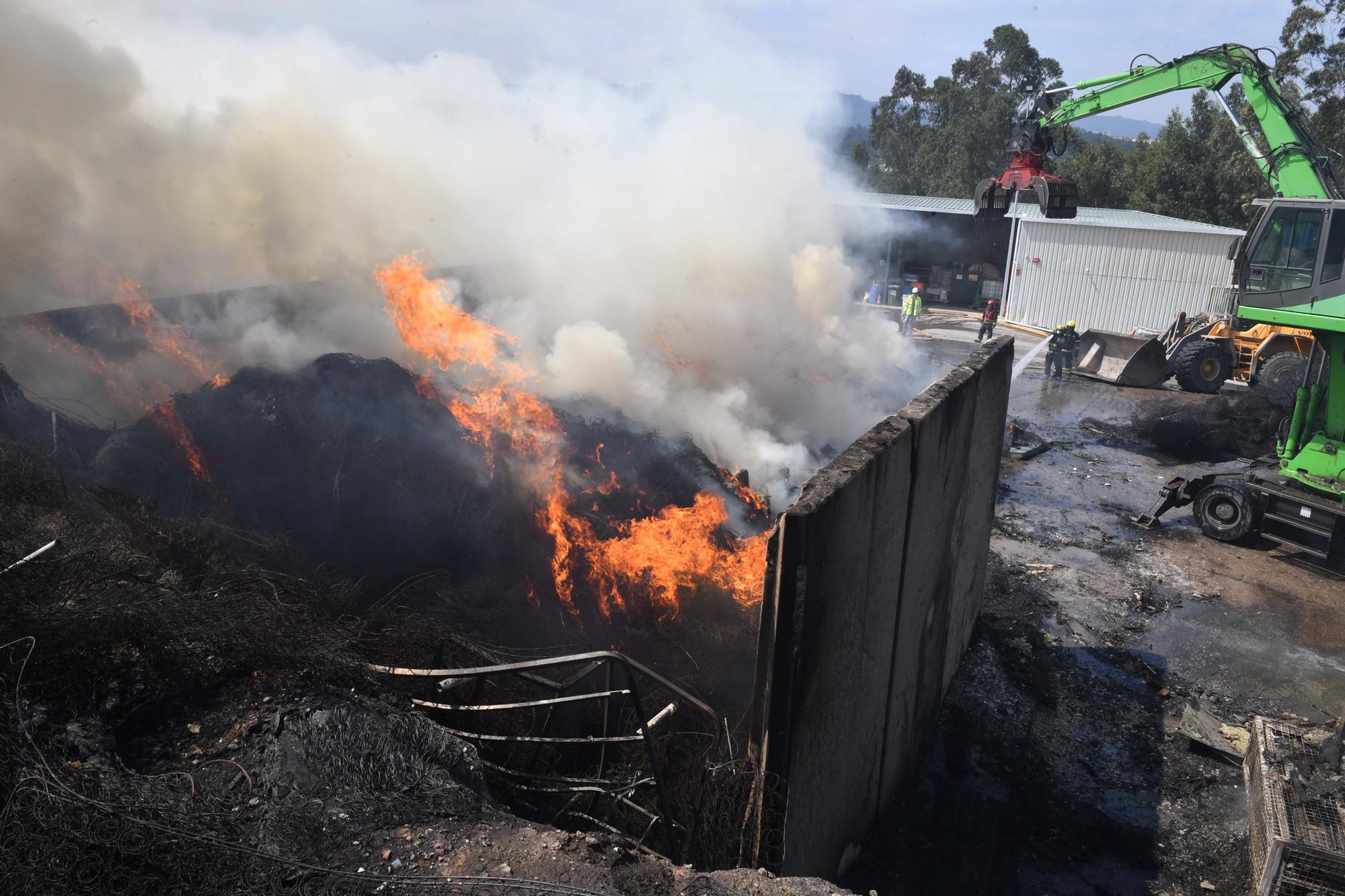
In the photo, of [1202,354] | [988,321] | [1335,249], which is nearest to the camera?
[1335,249]

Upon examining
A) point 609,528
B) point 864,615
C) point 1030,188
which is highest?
point 1030,188

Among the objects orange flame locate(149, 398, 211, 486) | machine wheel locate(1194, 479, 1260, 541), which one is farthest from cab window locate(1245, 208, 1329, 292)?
orange flame locate(149, 398, 211, 486)

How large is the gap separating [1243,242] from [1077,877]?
285 inches

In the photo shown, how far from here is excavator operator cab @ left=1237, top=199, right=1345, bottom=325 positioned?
7.71 meters

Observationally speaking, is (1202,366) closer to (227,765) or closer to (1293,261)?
(1293,261)

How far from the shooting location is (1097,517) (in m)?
9.50

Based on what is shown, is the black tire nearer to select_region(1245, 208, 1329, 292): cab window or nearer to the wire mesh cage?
select_region(1245, 208, 1329, 292): cab window

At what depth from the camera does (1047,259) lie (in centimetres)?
2150

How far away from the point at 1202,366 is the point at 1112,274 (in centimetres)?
656

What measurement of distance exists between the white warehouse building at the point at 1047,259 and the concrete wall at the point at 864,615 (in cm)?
1476

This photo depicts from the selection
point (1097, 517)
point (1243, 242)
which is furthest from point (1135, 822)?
point (1243, 242)

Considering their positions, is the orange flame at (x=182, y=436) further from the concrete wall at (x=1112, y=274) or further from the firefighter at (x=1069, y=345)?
the concrete wall at (x=1112, y=274)

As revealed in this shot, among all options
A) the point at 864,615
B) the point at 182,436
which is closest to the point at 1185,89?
the point at 864,615

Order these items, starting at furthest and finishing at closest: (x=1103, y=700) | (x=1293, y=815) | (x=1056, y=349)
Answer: (x=1056, y=349) → (x=1103, y=700) → (x=1293, y=815)
